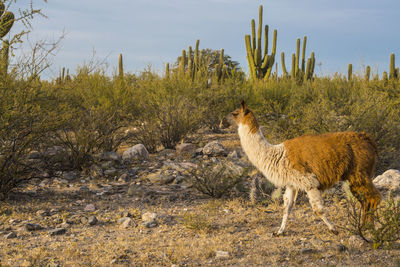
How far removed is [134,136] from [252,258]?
280 inches

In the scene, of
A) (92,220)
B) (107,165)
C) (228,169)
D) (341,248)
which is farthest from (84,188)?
(341,248)

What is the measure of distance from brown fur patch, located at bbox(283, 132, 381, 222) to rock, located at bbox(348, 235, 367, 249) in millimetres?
372

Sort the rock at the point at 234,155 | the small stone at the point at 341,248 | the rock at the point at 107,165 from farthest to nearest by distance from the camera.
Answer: the rock at the point at 234,155 → the rock at the point at 107,165 → the small stone at the point at 341,248

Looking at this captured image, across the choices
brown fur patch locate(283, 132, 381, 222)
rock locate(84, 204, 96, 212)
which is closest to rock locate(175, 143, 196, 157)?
rock locate(84, 204, 96, 212)

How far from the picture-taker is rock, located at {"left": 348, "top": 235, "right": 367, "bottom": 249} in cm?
500

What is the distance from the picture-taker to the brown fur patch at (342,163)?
5.09 meters

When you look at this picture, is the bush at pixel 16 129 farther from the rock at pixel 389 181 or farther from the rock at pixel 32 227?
the rock at pixel 389 181

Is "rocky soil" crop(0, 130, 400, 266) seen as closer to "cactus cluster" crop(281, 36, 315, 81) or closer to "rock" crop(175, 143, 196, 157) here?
"rock" crop(175, 143, 196, 157)

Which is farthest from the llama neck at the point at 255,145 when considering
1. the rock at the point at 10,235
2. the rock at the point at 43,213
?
the rock at the point at 43,213

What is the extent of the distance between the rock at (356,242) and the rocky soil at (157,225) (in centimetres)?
2

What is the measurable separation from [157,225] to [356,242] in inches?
109

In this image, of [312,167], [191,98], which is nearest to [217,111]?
[191,98]

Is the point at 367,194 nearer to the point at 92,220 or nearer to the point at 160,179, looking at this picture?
the point at 92,220

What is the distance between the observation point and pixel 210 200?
7414 millimetres
